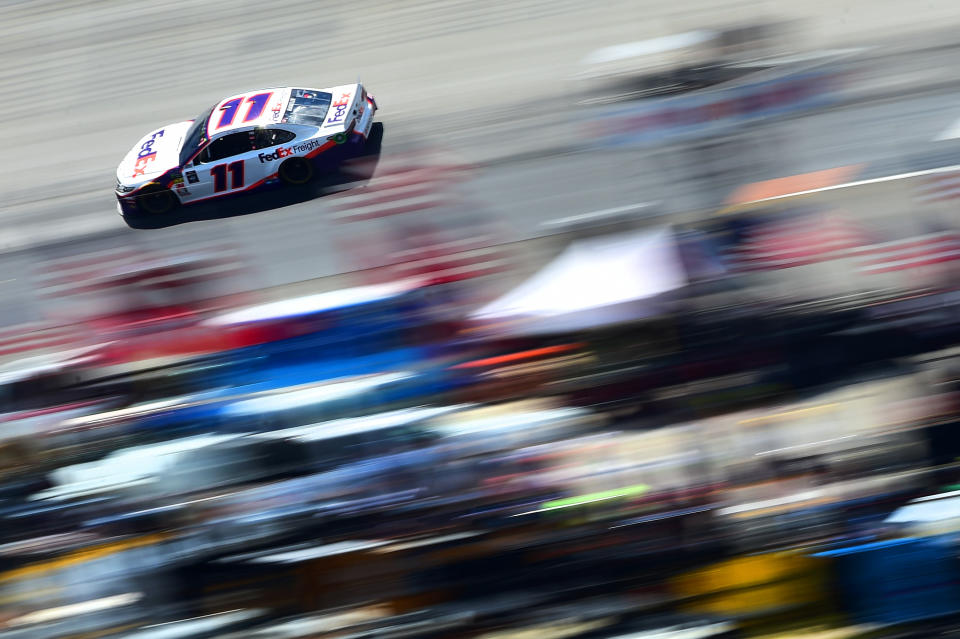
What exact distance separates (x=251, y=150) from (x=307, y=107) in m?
0.88

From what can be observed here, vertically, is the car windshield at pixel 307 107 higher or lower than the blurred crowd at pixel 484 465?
higher

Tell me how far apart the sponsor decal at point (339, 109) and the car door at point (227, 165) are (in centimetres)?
98

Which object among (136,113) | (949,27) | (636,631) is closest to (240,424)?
(636,631)

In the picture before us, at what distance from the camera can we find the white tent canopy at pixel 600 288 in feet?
24.7

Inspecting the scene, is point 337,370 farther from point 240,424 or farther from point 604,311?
point 604,311

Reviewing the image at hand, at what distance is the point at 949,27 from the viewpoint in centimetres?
1259

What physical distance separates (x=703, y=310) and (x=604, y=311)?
0.82m

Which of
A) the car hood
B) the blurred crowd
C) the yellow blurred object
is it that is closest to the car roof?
the car hood

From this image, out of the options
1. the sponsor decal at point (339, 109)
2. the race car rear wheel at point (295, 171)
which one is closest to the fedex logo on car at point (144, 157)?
the race car rear wheel at point (295, 171)

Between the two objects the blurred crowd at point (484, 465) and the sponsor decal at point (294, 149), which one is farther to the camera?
the sponsor decal at point (294, 149)

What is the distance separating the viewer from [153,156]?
39.2ft

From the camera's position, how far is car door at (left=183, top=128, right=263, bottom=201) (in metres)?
11.5

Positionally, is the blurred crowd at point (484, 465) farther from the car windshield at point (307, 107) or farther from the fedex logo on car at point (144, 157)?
the fedex logo on car at point (144, 157)

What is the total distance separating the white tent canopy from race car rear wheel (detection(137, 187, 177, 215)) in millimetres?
5435
